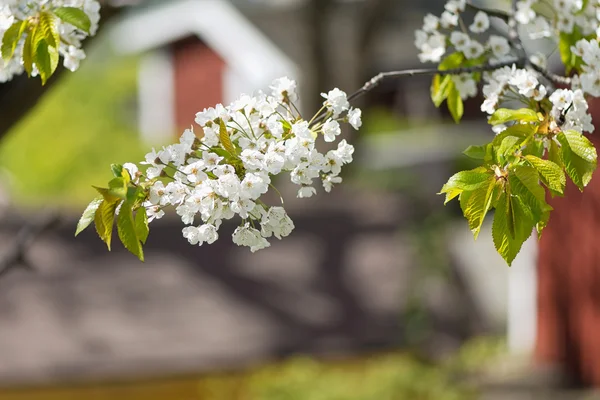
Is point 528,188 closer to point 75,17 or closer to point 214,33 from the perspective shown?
point 75,17

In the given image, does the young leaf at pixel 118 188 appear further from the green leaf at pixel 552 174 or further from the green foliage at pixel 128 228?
the green leaf at pixel 552 174

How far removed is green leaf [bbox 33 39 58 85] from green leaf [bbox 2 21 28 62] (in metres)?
0.06

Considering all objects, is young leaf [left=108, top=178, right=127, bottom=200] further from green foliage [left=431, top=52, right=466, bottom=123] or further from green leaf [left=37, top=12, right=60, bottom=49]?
green foliage [left=431, top=52, right=466, bottom=123]

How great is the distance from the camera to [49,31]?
65.9 inches

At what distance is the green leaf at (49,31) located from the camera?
1.67 meters

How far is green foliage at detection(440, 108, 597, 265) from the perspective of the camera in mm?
1348

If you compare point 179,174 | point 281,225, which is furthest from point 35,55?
point 281,225

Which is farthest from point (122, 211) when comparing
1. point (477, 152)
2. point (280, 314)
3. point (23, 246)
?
point (280, 314)

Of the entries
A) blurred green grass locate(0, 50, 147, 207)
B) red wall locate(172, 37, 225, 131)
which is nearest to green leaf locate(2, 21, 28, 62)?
red wall locate(172, 37, 225, 131)

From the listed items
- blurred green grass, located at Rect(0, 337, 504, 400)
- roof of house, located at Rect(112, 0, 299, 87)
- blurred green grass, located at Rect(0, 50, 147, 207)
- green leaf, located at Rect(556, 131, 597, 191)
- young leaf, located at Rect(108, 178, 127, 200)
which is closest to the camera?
young leaf, located at Rect(108, 178, 127, 200)

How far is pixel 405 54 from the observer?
14.9 metres

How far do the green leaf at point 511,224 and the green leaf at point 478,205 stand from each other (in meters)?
0.02

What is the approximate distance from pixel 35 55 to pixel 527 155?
0.95m

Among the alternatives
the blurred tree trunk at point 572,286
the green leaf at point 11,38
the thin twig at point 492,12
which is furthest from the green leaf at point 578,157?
the blurred tree trunk at point 572,286
